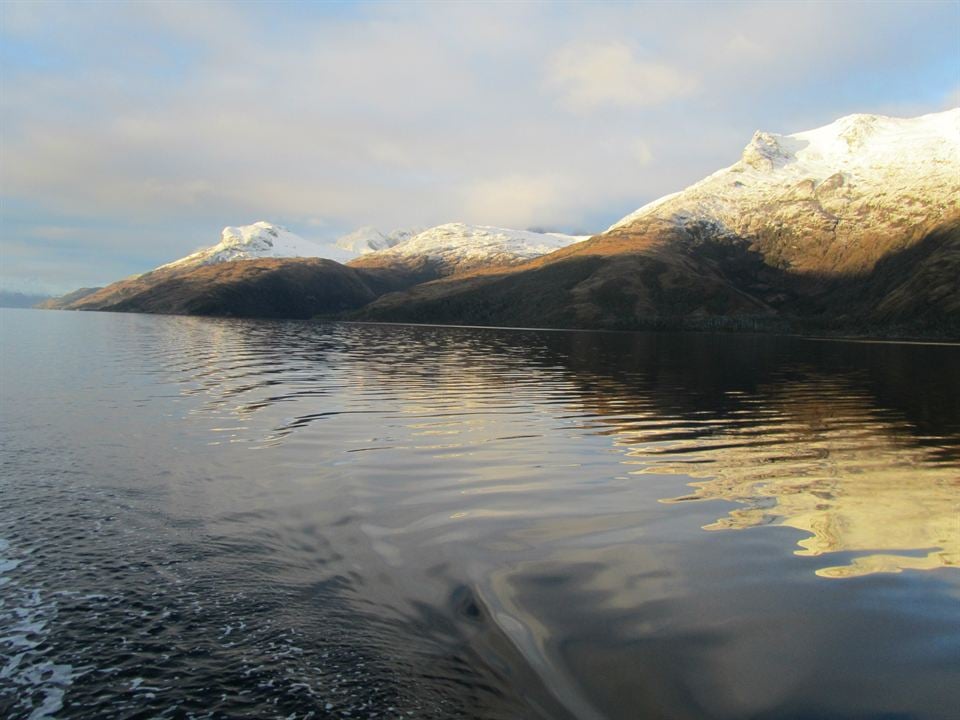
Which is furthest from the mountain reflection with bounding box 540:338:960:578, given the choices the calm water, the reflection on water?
the calm water

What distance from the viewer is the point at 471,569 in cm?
1617

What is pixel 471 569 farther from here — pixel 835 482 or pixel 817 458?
pixel 817 458

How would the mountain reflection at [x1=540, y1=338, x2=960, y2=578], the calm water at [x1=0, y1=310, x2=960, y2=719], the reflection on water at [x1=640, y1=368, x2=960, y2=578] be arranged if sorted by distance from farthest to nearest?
1. the mountain reflection at [x1=540, y1=338, x2=960, y2=578]
2. the reflection on water at [x1=640, y1=368, x2=960, y2=578]
3. the calm water at [x1=0, y1=310, x2=960, y2=719]

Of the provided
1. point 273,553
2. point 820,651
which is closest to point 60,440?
point 273,553

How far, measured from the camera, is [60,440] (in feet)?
98.7

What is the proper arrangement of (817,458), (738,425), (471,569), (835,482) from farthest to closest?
(738,425) < (817,458) < (835,482) < (471,569)

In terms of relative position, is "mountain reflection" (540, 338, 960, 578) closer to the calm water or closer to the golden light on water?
the golden light on water

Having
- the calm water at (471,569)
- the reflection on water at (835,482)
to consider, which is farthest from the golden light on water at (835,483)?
the calm water at (471,569)

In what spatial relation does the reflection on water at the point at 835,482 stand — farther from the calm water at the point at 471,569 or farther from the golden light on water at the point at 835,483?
the calm water at the point at 471,569

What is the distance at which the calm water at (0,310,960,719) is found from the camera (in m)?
10.8

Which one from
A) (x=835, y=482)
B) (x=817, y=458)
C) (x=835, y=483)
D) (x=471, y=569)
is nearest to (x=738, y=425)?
(x=817, y=458)

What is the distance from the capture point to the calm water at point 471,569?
1079 cm

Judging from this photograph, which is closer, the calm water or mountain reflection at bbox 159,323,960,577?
the calm water

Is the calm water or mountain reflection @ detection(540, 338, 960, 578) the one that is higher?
the calm water
